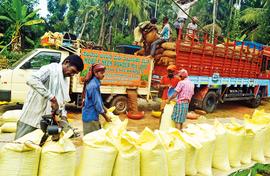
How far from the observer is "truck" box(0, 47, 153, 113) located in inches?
275

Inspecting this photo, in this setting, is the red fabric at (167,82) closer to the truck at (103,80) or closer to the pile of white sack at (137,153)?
the truck at (103,80)

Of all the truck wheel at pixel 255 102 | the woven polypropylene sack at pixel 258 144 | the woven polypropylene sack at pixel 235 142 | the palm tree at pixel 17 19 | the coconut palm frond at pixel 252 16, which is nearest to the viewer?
the woven polypropylene sack at pixel 235 142

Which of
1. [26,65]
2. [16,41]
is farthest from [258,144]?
[16,41]

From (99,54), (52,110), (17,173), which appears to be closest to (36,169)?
(17,173)

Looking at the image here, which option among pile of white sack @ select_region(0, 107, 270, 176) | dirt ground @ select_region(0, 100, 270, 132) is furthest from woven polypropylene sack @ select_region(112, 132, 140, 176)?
dirt ground @ select_region(0, 100, 270, 132)

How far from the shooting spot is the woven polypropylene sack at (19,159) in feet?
8.06

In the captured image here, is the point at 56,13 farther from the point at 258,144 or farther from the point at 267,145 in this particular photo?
the point at 258,144

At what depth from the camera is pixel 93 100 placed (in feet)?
12.8

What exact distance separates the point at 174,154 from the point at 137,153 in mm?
554

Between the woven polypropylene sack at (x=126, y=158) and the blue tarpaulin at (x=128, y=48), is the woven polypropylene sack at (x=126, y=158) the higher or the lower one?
the lower one

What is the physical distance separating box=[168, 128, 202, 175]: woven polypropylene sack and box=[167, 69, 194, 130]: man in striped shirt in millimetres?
1746

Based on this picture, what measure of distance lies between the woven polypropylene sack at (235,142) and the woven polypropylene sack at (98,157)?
6.57ft

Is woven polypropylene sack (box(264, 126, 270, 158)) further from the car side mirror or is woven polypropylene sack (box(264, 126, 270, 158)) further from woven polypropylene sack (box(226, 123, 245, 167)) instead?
the car side mirror

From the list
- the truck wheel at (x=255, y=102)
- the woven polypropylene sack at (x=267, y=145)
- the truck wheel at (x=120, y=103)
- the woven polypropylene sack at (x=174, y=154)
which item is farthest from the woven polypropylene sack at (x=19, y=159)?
the truck wheel at (x=255, y=102)
